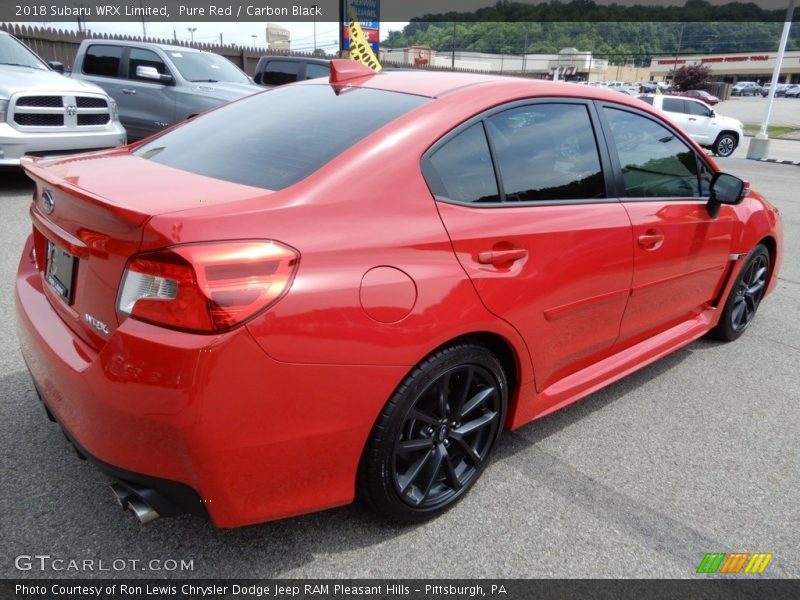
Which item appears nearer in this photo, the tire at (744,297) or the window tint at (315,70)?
the tire at (744,297)

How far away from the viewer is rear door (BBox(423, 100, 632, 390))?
7.25 ft

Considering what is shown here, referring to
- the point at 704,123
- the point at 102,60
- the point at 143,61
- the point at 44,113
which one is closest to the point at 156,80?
the point at 143,61

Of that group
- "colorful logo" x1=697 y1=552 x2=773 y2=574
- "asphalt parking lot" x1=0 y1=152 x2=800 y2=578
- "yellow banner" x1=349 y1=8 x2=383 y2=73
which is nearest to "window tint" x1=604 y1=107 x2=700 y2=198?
"asphalt parking lot" x1=0 y1=152 x2=800 y2=578

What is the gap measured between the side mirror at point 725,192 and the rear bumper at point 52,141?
21.8 ft

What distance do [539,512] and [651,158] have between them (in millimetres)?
1903

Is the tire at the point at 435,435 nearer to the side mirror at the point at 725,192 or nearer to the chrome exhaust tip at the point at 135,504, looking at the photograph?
the chrome exhaust tip at the point at 135,504

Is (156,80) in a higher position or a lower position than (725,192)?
higher

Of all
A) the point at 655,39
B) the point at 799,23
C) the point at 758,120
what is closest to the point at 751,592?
the point at 758,120

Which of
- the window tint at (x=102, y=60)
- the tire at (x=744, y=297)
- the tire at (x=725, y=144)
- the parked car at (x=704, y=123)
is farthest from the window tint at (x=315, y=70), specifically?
the tire at (x=725, y=144)

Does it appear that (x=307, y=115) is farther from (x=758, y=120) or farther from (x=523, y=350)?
(x=758, y=120)

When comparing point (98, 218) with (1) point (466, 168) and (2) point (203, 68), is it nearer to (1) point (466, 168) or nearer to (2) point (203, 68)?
(1) point (466, 168)

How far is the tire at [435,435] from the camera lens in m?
2.03

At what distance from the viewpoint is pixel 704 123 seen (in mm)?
19594

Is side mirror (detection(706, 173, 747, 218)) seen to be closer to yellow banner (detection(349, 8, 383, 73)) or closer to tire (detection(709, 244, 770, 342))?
tire (detection(709, 244, 770, 342))
